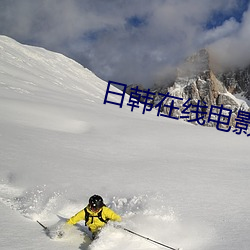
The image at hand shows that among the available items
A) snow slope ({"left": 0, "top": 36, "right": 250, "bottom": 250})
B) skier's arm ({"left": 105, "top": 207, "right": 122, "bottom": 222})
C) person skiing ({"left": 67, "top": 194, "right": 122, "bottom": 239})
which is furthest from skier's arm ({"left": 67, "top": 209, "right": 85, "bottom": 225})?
skier's arm ({"left": 105, "top": 207, "right": 122, "bottom": 222})

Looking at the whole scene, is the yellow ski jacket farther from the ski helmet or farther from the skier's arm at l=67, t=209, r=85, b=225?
the ski helmet

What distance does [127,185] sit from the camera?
7707 millimetres

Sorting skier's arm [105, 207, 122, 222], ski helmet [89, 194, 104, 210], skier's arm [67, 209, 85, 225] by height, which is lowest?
skier's arm [67, 209, 85, 225]

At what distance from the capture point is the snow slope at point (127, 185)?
528 cm

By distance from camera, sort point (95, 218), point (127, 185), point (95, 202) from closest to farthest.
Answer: point (95, 202), point (95, 218), point (127, 185)

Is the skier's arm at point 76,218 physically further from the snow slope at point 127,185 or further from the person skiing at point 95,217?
the snow slope at point 127,185

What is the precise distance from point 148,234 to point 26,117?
12.0 m

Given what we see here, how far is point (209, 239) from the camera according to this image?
16.9 feet

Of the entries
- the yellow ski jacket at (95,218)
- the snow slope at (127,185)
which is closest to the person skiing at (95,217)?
the yellow ski jacket at (95,218)

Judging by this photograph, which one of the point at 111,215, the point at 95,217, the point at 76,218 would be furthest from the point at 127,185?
the point at 76,218

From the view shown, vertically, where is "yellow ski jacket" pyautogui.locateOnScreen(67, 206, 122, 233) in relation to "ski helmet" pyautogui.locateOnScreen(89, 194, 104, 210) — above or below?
below

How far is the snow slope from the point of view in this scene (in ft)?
17.3

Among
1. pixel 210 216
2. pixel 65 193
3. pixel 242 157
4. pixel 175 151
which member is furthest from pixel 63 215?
pixel 242 157

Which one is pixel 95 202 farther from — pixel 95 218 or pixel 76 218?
pixel 76 218
